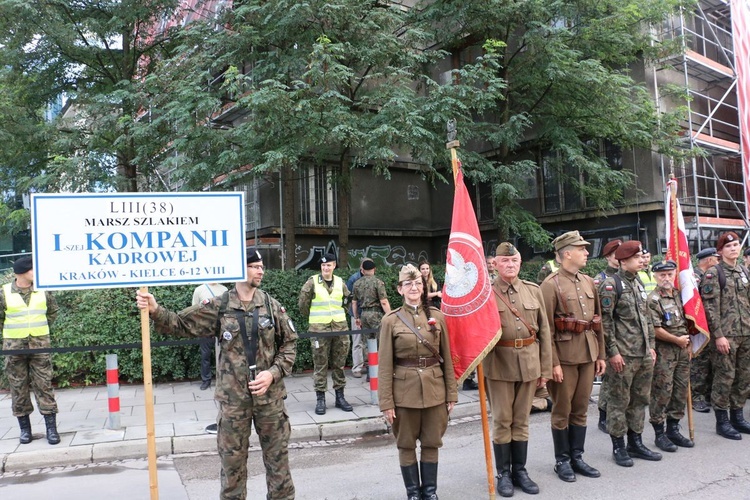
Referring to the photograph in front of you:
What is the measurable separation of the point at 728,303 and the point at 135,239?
685 cm

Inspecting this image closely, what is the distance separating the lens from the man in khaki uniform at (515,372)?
507cm

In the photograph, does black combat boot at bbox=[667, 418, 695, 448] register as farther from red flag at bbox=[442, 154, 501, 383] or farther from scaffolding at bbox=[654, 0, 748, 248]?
scaffolding at bbox=[654, 0, 748, 248]

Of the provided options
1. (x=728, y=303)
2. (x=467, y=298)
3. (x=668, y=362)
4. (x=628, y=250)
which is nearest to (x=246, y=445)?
(x=467, y=298)

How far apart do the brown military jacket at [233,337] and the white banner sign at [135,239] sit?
0.76 ft

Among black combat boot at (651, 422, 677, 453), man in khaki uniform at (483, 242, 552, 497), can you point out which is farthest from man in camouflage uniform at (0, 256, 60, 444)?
black combat boot at (651, 422, 677, 453)

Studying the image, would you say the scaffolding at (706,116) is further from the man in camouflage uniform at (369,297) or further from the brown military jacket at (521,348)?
the brown military jacket at (521,348)

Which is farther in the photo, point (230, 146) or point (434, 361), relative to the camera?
point (230, 146)

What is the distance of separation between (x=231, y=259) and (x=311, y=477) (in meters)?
2.62

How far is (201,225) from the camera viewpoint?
433 centimetres

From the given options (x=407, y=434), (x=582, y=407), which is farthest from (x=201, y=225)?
(x=582, y=407)

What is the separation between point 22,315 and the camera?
23.2ft

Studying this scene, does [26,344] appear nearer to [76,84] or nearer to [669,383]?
[669,383]

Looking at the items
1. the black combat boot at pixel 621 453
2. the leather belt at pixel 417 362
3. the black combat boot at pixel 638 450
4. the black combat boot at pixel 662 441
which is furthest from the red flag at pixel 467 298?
the black combat boot at pixel 662 441

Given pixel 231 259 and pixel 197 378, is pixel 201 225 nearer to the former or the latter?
pixel 231 259
